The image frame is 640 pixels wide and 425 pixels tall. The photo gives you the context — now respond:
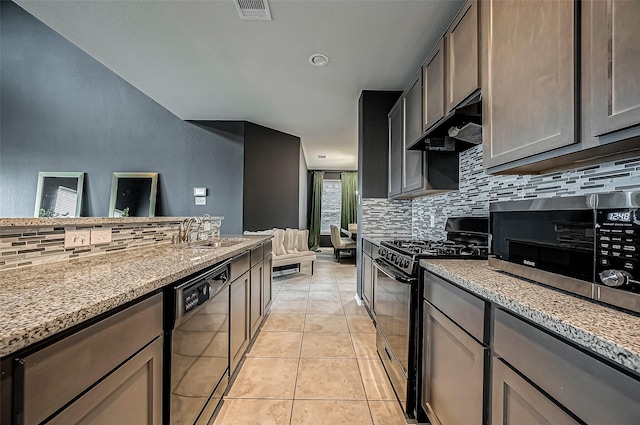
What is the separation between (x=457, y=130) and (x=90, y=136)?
568 centimetres

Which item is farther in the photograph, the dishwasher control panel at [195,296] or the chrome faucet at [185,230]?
the chrome faucet at [185,230]

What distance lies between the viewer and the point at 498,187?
5.79ft

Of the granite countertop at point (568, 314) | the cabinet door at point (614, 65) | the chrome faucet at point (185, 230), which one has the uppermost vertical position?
the cabinet door at point (614, 65)

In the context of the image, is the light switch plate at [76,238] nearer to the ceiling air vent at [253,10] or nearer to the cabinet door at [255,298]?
the cabinet door at [255,298]

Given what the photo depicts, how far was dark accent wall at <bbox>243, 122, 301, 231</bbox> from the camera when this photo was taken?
4.73m

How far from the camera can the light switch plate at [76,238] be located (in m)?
1.20

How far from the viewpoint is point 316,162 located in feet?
26.2

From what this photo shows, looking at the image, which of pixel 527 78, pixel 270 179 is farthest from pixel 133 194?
pixel 527 78

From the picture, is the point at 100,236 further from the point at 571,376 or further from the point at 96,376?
the point at 571,376

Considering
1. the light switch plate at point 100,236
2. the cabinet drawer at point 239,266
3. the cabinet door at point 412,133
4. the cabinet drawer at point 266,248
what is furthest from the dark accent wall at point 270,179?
the light switch plate at point 100,236

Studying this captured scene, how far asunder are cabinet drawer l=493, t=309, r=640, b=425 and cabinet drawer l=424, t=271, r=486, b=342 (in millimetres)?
116

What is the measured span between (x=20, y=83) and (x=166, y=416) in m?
6.63

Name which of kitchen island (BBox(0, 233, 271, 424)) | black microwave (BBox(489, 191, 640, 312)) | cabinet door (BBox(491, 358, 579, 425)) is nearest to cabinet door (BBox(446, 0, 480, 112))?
black microwave (BBox(489, 191, 640, 312))

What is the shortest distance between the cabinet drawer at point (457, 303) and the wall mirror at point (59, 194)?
5.51m
